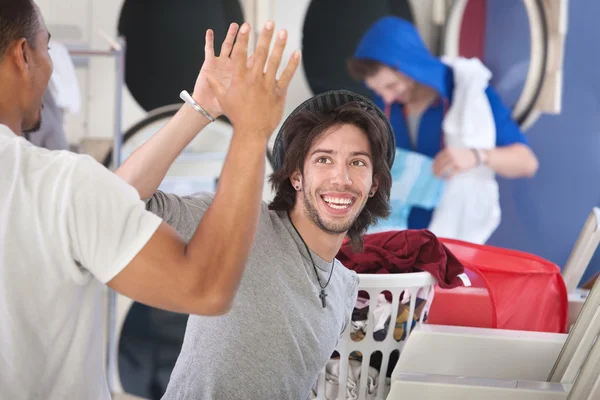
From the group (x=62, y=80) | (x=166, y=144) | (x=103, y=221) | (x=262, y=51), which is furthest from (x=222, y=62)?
(x=62, y=80)

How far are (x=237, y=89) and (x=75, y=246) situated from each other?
261 mm

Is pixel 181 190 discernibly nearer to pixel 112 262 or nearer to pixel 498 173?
pixel 498 173

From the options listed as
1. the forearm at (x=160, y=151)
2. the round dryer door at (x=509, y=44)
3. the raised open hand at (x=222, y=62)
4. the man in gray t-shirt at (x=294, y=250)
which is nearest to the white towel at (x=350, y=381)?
the man in gray t-shirt at (x=294, y=250)

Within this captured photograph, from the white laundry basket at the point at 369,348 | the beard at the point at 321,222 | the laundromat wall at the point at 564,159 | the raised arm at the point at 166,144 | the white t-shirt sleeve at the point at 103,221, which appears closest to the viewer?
the white t-shirt sleeve at the point at 103,221

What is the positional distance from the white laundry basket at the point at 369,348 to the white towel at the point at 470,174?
1.40 metres

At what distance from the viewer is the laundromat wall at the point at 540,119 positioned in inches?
121

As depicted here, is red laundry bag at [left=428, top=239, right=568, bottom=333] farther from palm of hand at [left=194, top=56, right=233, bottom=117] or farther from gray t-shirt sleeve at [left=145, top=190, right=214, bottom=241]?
palm of hand at [left=194, top=56, right=233, bottom=117]

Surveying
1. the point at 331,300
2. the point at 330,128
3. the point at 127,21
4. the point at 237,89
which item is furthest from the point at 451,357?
the point at 127,21

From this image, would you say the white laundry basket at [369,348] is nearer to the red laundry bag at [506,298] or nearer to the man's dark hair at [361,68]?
the red laundry bag at [506,298]

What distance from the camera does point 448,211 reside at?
10.4ft

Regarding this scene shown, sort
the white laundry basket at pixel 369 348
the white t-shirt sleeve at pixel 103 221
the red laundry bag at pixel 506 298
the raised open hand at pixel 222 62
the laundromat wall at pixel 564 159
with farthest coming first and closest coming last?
the laundromat wall at pixel 564 159 < the red laundry bag at pixel 506 298 < the white laundry basket at pixel 369 348 < the raised open hand at pixel 222 62 < the white t-shirt sleeve at pixel 103 221

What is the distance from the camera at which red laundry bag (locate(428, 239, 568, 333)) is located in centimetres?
189

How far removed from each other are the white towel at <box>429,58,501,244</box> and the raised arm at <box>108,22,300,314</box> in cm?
229

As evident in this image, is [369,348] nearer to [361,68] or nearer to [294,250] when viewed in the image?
[294,250]
